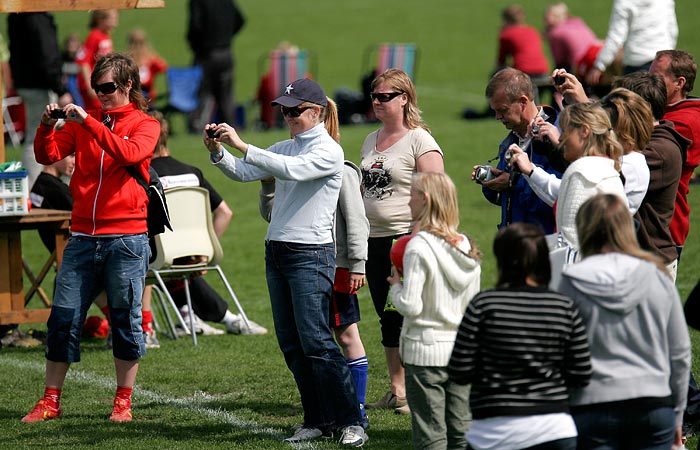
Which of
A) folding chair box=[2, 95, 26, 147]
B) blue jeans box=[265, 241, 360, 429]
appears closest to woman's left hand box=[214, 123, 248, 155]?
blue jeans box=[265, 241, 360, 429]

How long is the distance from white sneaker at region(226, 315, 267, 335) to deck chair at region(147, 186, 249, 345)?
1.49ft

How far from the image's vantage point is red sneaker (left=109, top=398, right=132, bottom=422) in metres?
6.72

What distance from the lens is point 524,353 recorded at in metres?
4.03

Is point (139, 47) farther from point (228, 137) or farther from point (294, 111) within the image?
point (228, 137)

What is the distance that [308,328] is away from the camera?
19.7ft

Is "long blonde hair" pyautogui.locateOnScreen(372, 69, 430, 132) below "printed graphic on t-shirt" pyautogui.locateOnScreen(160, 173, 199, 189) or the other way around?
the other way around

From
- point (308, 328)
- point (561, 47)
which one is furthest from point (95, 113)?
point (561, 47)

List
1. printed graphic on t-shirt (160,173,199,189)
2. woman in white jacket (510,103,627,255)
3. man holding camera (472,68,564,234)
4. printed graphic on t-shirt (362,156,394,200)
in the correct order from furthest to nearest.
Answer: printed graphic on t-shirt (160,173,199,189)
printed graphic on t-shirt (362,156,394,200)
man holding camera (472,68,564,234)
woman in white jacket (510,103,627,255)

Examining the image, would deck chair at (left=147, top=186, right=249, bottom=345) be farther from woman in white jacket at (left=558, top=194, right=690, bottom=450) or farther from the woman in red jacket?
woman in white jacket at (left=558, top=194, right=690, bottom=450)

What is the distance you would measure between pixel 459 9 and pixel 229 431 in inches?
1273

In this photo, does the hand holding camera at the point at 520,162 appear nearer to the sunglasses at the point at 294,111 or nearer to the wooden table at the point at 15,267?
the sunglasses at the point at 294,111

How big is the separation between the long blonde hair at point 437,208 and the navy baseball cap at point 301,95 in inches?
46.0

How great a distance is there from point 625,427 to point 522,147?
7.05 feet

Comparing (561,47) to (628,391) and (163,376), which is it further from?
(628,391)
